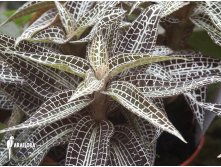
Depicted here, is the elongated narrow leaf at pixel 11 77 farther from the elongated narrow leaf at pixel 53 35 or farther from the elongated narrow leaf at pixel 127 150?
the elongated narrow leaf at pixel 127 150

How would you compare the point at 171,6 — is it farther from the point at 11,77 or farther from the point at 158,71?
the point at 11,77

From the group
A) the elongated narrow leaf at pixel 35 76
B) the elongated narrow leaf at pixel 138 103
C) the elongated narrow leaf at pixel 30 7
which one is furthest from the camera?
the elongated narrow leaf at pixel 30 7

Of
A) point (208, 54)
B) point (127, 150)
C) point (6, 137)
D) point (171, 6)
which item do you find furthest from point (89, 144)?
point (208, 54)

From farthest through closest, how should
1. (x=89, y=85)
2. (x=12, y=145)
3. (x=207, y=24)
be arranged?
1. (x=207, y=24)
2. (x=12, y=145)
3. (x=89, y=85)

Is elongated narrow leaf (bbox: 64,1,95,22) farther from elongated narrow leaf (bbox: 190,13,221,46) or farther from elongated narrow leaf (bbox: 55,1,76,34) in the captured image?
elongated narrow leaf (bbox: 190,13,221,46)

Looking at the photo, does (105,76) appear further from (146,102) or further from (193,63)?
(193,63)

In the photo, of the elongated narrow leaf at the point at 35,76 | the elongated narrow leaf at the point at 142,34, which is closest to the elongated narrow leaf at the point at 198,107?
the elongated narrow leaf at the point at 142,34
